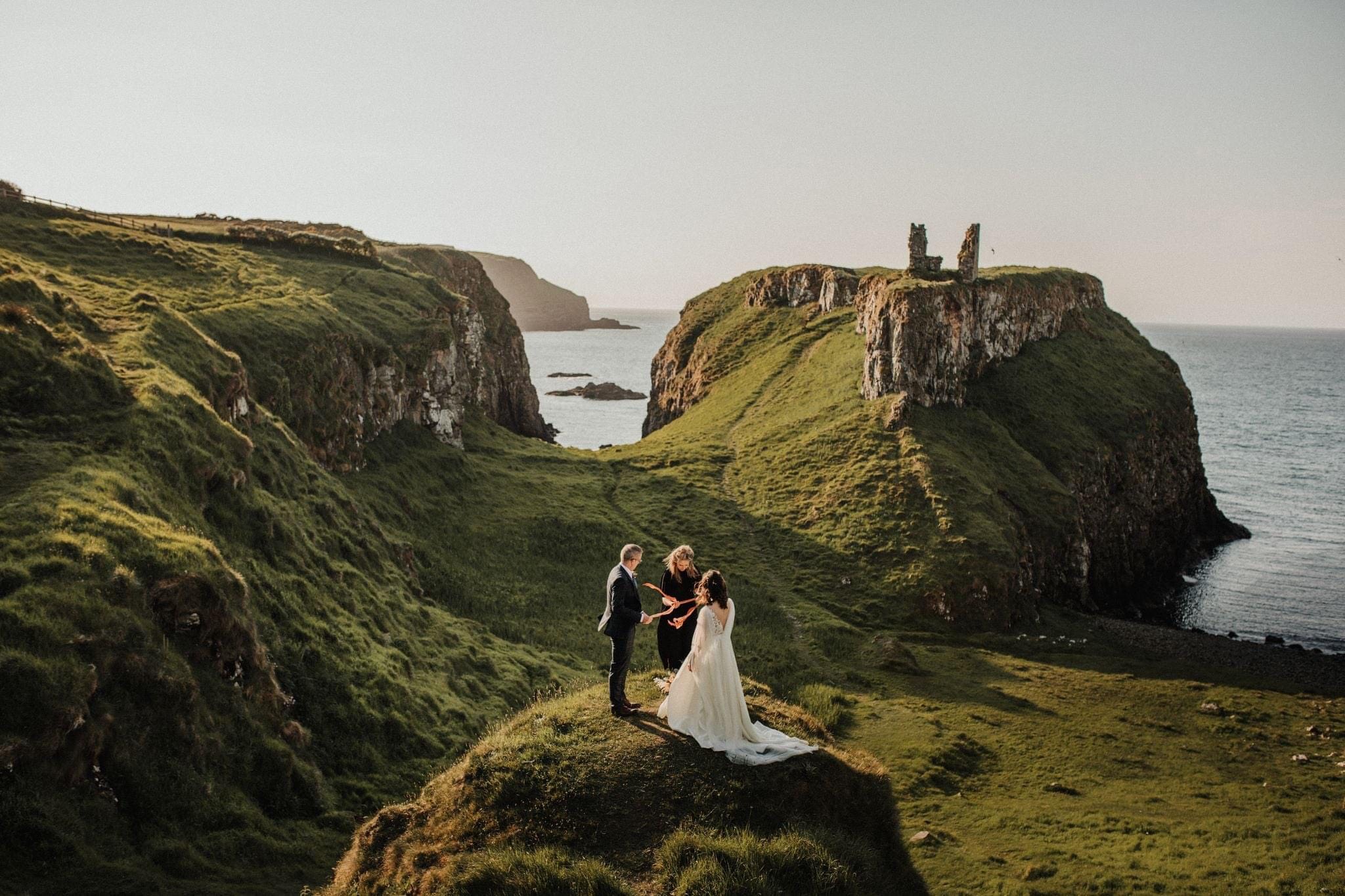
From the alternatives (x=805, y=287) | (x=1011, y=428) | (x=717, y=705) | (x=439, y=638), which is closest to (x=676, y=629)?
(x=717, y=705)

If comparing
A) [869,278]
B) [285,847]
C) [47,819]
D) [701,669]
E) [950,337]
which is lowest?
[285,847]

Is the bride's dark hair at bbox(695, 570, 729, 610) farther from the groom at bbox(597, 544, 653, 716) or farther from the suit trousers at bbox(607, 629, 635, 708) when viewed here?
the suit trousers at bbox(607, 629, 635, 708)

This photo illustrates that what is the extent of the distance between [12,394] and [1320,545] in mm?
100190

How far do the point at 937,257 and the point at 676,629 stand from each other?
69.3m

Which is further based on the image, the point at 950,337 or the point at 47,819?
the point at 950,337

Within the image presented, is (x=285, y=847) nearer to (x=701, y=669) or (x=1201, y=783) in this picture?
(x=701, y=669)

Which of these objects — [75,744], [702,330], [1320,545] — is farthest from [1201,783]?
[702,330]

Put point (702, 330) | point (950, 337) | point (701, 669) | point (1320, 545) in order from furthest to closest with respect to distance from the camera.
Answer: point (702, 330), point (1320, 545), point (950, 337), point (701, 669)

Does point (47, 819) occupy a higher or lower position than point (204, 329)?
lower

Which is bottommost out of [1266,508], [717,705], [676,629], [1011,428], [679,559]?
[1266,508]

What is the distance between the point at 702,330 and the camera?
406ft

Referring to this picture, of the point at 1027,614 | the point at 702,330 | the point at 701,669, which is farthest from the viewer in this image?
the point at 702,330

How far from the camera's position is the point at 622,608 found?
17.6 metres

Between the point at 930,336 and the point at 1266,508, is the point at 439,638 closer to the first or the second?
the point at 930,336
